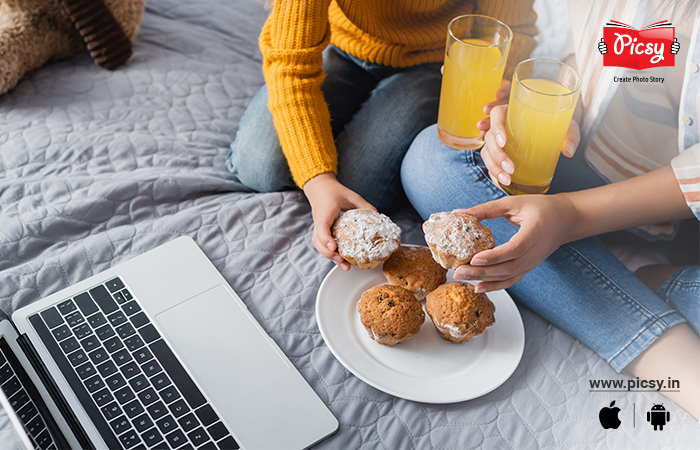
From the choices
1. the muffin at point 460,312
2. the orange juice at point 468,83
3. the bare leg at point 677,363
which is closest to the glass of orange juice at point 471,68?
the orange juice at point 468,83

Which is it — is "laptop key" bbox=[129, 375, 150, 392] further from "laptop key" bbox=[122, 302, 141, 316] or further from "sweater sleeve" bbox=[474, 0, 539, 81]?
"sweater sleeve" bbox=[474, 0, 539, 81]

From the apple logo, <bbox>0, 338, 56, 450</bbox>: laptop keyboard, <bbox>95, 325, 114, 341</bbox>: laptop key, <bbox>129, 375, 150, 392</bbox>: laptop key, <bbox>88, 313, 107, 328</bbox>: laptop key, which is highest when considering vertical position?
<bbox>0, 338, 56, 450</bbox>: laptop keyboard

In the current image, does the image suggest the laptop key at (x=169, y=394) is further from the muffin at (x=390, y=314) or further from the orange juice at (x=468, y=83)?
the orange juice at (x=468, y=83)

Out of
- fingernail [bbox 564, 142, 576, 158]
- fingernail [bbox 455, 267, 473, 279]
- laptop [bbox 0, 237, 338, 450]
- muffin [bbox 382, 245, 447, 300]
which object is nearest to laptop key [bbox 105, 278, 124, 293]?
laptop [bbox 0, 237, 338, 450]

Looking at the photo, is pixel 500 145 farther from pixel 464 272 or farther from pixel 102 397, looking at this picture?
pixel 102 397

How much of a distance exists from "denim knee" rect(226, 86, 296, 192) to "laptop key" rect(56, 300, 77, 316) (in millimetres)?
503

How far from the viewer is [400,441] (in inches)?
33.1

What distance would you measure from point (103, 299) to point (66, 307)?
0.21 feet

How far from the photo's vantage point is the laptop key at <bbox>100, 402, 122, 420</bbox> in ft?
2.65

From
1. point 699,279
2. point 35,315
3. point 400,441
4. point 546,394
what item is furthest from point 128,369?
point 699,279

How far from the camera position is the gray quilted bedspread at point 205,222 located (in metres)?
0.87

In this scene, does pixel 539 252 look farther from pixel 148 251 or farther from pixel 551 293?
pixel 148 251

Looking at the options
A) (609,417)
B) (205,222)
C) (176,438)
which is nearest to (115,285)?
(205,222)

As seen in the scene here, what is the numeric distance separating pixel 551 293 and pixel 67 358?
0.91 meters
